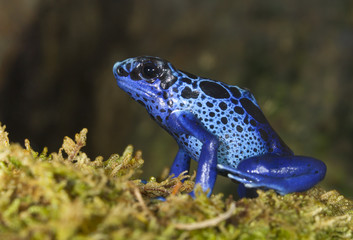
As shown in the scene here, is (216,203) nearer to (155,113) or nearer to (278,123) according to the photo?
(155,113)

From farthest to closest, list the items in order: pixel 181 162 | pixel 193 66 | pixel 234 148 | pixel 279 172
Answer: pixel 193 66 → pixel 181 162 → pixel 234 148 → pixel 279 172

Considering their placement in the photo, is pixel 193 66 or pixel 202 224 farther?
pixel 193 66

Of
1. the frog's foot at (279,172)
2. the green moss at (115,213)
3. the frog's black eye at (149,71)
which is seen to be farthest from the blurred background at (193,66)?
the green moss at (115,213)

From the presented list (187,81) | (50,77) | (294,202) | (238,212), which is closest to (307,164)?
(294,202)

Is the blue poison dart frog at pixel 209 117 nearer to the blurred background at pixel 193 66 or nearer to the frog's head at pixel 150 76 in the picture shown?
the frog's head at pixel 150 76

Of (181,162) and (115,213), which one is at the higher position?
(115,213)

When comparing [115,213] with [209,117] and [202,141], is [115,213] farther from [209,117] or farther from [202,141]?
[209,117]

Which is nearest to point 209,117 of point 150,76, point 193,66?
point 150,76
